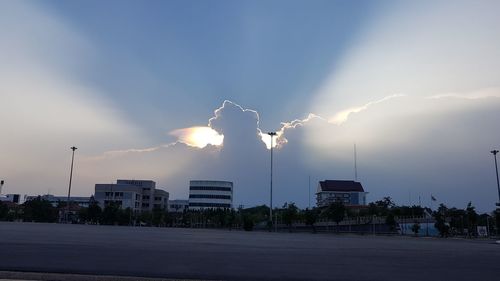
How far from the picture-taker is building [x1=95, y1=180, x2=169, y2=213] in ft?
569

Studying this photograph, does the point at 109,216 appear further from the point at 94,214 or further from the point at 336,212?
the point at 336,212

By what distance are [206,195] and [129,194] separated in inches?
1088

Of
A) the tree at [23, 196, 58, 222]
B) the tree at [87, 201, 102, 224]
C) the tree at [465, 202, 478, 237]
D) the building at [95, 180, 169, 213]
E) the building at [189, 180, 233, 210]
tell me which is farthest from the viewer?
the building at [189, 180, 233, 210]

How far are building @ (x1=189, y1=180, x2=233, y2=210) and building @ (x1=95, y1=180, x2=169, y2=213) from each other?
1685 centimetres

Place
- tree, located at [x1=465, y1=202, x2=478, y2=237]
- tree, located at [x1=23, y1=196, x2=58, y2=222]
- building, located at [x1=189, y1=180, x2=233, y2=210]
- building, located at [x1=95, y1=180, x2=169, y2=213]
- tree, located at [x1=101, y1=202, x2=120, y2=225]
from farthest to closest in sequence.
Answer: building, located at [x1=189, y1=180, x2=233, y2=210], building, located at [x1=95, y1=180, x2=169, y2=213], tree, located at [x1=23, y1=196, x2=58, y2=222], tree, located at [x1=101, y1=202, x2=120, y2=225], tree, located at [x1=465, y1=202, x2=478, y2=237]

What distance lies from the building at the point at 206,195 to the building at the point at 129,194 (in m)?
16.9

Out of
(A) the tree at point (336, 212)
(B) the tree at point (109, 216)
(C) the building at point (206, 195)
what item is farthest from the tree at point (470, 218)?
(C) the building at point (206, 195)

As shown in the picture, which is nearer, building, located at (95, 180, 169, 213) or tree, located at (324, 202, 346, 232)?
tree, located at (324, 202, 346, 232)

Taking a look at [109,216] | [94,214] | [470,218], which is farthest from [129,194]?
[470,218]

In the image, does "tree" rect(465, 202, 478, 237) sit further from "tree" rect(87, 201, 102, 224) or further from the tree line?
"tree" rect(87, 201, 102, 224)

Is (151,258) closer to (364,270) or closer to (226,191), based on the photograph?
(364,270)

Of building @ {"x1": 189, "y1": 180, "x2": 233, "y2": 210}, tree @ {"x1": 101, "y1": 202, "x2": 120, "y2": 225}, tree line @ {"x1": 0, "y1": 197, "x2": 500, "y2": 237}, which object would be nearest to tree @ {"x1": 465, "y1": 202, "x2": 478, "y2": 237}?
tree line @ {"x1": 0, "y1": 197, "x2": 500, "y2": 237}

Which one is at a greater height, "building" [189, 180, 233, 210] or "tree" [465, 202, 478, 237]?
"building" [189, 180, 233, 210]

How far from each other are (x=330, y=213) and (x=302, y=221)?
1561 cm
